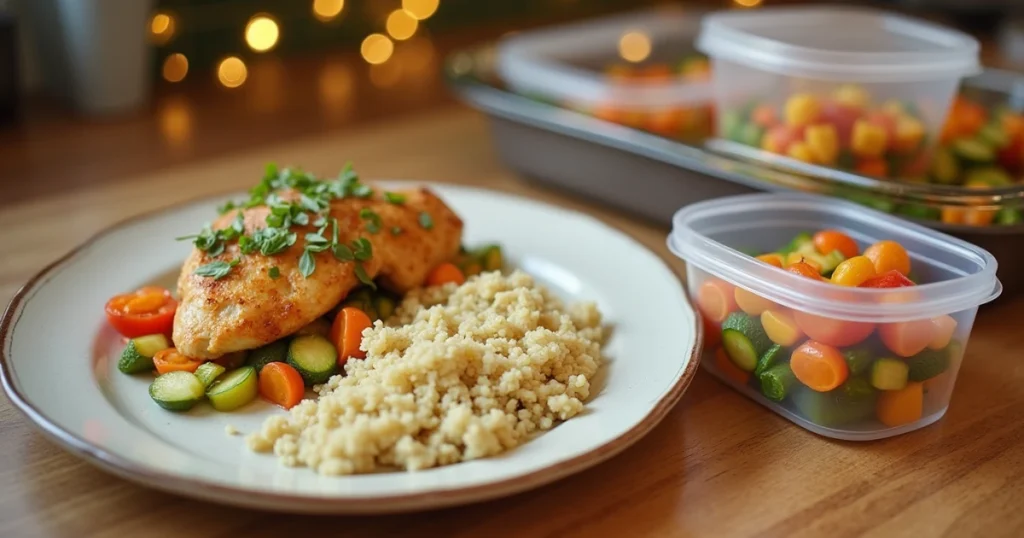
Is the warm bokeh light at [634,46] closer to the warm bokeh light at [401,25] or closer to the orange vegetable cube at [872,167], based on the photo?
the orange vegetable cube at [872,167]

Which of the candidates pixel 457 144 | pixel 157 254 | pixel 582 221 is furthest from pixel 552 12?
pixel 157 254

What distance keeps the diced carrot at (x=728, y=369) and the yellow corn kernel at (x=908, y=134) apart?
754 mm

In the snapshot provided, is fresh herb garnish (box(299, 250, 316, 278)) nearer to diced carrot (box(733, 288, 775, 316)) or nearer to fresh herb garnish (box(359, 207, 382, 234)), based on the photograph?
fresh herb garnish (box(359, 207, 382, 234))

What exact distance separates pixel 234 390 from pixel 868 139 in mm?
1335

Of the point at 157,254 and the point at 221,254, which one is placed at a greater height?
the point at 221,254

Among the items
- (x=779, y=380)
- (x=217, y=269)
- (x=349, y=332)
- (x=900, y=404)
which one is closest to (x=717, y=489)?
(x=779, y=380)

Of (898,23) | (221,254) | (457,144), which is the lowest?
(457,144)

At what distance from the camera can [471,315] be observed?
1532 millimetres

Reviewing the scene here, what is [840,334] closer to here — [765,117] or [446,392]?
[446,392]

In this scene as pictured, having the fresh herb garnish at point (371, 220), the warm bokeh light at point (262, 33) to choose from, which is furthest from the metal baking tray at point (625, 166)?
the warm bokeh light at point (262, 33)

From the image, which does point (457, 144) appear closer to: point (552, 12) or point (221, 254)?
Result: point (221, 254)

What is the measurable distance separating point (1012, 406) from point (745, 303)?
1.54 ft

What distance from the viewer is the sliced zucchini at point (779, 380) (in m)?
1.39

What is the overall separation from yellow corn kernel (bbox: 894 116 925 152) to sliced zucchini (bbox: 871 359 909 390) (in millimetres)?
792
